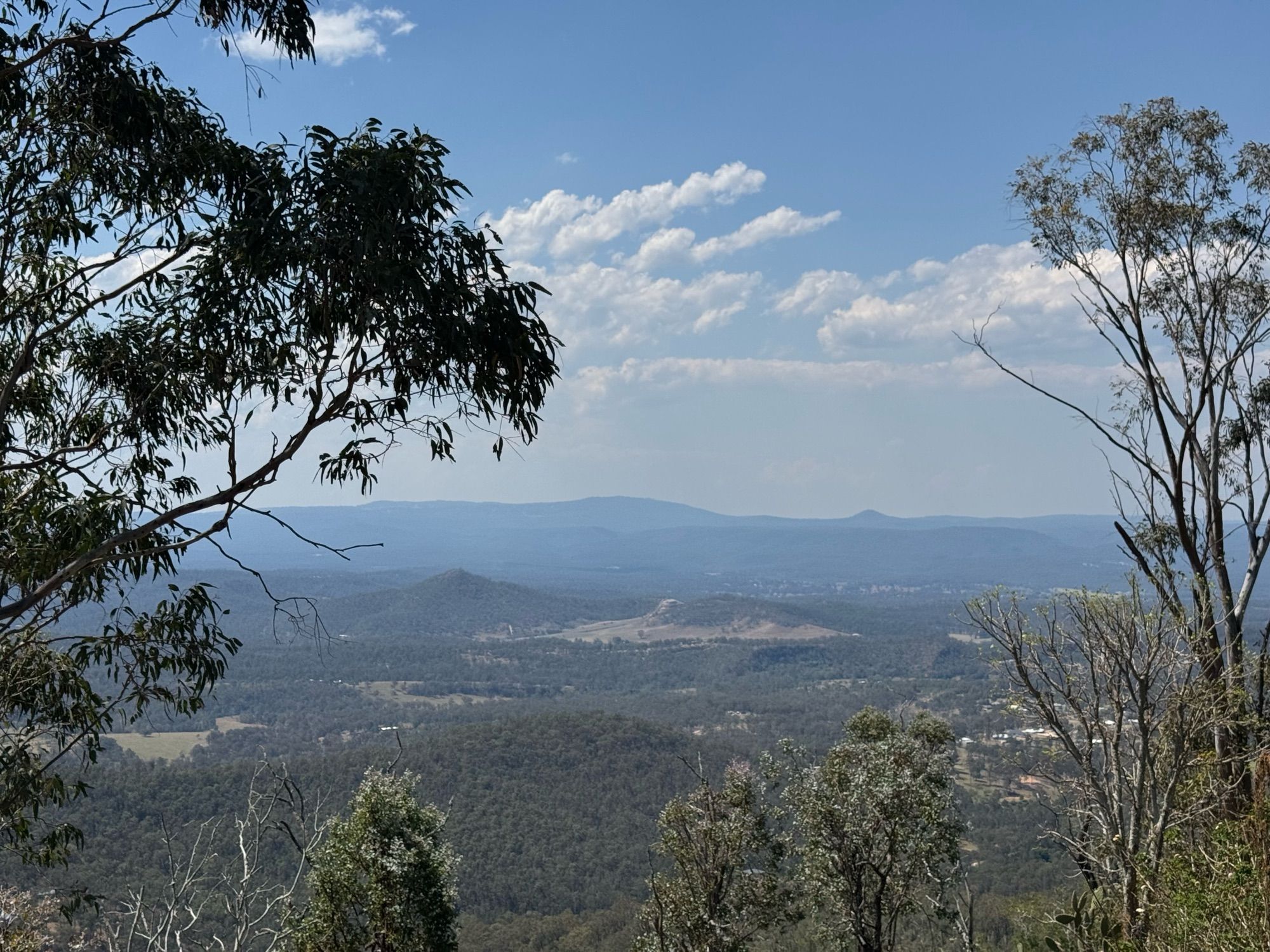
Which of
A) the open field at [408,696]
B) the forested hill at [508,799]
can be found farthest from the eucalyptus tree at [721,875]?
the open field at [408,696]

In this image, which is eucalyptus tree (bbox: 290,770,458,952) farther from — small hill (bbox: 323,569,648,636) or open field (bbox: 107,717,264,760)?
small hill (bbox: 323,569,648,636)

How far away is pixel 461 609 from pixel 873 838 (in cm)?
16993

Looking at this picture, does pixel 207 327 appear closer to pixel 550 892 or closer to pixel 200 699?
pixel 200 699

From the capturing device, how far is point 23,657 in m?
5.56

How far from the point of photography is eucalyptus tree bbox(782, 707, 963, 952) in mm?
12695

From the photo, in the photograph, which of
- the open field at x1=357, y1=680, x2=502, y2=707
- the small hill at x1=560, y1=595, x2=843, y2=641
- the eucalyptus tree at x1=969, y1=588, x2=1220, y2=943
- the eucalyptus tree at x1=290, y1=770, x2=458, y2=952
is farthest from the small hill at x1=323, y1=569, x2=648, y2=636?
the eucalyptus tree at x1=969, y1=588, x2=1220, y2=943

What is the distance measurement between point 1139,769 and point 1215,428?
13.1ft

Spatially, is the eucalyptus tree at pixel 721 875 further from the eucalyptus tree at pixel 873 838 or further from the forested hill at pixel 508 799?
the forested hill at pixel 508 799

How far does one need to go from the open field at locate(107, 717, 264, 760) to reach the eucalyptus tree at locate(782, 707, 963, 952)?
59130mm

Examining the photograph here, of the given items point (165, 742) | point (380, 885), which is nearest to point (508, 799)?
point (165, 742)

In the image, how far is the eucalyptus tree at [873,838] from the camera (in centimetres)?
1270

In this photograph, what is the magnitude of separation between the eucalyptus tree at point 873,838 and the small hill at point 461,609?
494 ft

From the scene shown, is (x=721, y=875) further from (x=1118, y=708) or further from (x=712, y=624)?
(x=712, y=624)

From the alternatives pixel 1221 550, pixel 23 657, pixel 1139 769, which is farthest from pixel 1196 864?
pixel 23 657
